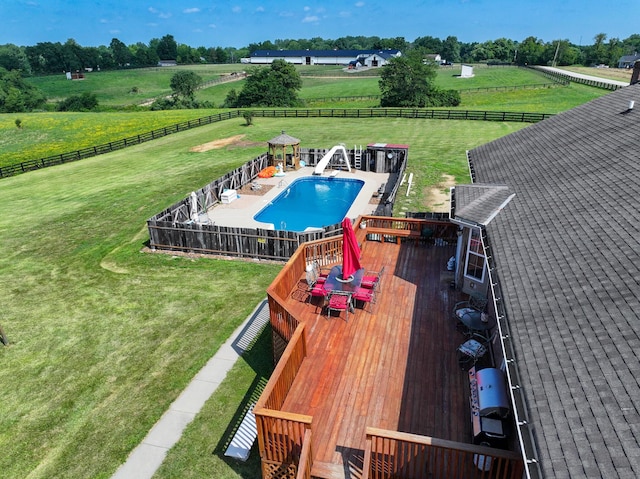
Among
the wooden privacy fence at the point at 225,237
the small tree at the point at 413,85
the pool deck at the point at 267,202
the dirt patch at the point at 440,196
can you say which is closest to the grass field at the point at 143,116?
the small tree at the point at 413,85

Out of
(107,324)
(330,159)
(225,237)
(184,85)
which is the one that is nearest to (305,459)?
(107,324)

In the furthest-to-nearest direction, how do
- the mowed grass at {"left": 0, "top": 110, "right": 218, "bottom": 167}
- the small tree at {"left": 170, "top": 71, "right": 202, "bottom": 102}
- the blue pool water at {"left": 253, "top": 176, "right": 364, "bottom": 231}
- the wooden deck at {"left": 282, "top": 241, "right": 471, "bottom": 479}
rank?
the small tree at {"left": 170, "top": 71, "right": 202, "bottom": 102} → the mowed grass at {"left": 0, "top": 110, "right": 218, "bottom": 167} → the blue pool water at {"left": 253, "top": 176, "right": 364, "bottom": 231} → the wooden deck at {"left": 282, "top": 241, "right": 471, "bottom": 479}

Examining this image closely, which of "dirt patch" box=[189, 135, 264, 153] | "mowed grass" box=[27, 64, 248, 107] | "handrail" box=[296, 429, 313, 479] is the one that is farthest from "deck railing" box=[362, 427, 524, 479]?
"mowed grass" box=[27, 64, 248, 107]

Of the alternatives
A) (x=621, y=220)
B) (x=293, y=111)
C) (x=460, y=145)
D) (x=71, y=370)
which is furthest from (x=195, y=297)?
(x=293, y=111)

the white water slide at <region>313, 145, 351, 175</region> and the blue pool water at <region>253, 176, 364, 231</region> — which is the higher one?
the white water slide at <region>313, 145, 351, 175</region>

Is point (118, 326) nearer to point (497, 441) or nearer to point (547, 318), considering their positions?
point (497, 441)

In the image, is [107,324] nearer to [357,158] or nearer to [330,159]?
[330,159]

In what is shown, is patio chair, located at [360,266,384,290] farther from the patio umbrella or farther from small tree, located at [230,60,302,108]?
small tree, located at [230,60,302,108]

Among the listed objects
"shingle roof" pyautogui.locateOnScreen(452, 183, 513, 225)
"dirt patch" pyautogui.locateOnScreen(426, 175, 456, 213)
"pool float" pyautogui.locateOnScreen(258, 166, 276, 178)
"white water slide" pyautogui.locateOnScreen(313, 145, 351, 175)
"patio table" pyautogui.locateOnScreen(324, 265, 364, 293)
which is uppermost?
"shingle roof" pyautogui.locateOnScreen(452, 183, 513, 225)
